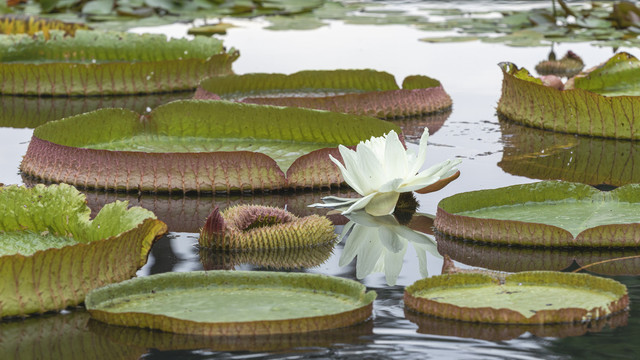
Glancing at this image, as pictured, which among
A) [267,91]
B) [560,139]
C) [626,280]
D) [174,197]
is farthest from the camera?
[267,91]

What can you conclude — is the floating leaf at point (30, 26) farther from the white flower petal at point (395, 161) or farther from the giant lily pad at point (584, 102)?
the white flower petal at point (395, 161)

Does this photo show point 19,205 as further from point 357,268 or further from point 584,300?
point 584,300

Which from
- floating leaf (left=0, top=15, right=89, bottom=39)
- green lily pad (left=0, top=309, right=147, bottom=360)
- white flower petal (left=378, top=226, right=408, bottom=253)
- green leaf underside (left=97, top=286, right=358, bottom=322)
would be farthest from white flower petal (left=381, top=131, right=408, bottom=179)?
floating leaf (left=0, top=15, right=89, bottom=39)

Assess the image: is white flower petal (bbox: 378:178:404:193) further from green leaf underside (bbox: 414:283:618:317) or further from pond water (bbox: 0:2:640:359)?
green leaf underside (bbox: 414:283:618:317)

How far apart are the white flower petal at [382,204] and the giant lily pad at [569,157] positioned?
1277mm

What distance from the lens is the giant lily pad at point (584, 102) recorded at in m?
6.63

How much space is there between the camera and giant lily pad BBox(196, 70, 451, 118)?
7.39 m

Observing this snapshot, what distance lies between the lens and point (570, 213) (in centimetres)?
443

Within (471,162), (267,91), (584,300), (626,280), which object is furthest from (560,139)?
(584,300)

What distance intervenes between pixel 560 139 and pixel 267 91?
225cm

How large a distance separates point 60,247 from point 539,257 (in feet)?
5.91

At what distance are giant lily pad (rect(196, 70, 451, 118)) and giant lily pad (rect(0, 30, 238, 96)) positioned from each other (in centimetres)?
109

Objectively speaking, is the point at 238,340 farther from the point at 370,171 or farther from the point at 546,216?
the point at 546,216

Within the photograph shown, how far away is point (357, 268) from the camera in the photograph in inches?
159
